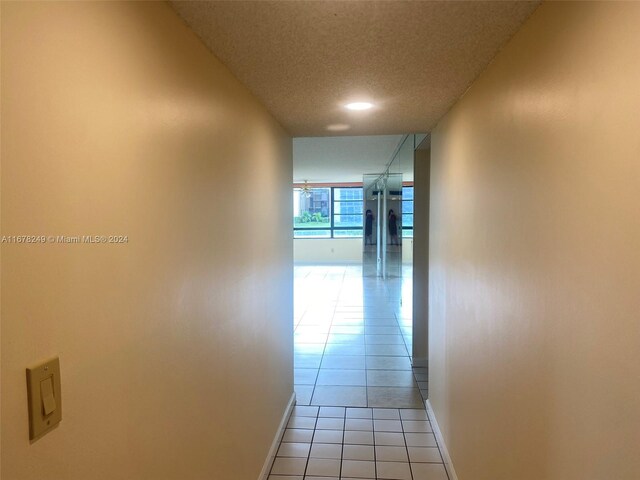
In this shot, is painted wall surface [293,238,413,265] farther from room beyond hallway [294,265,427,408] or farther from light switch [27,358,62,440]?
light switch [27,358,62,440]

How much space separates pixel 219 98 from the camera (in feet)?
5.33

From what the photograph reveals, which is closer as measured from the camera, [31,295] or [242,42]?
[31,295]

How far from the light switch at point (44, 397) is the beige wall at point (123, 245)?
15 mm

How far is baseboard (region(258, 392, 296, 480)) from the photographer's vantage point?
241 centimetres

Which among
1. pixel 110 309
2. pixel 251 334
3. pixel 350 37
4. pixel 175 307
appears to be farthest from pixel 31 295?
pixel 251 334

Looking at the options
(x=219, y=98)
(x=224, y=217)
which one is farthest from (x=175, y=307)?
(x=219, y=98)

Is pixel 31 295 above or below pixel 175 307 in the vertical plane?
above

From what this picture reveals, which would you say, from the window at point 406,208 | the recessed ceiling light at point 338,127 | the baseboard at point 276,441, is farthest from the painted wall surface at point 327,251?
the recessed ceiling light at point 338,127

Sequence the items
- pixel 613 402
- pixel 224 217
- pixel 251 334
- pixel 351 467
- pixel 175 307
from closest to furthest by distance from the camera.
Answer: pixel 613 402
pixel 175 307
pixel 224 217
pixel 251 334
pixel 351 467

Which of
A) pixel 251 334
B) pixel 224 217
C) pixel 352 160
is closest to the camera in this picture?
pixel 224 217

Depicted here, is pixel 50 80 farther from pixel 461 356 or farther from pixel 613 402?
pixel 461 356

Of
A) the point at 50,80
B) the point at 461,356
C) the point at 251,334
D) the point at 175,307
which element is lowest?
the point at 461,356

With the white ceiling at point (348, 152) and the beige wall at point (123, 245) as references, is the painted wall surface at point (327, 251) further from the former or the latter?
the beige wall at point (123, 245)

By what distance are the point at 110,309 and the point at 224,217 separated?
0.79 meters
